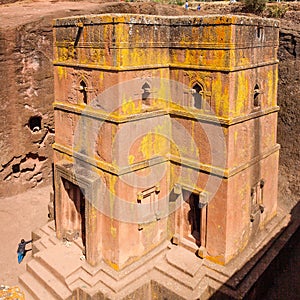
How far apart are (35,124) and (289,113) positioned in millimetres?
9799

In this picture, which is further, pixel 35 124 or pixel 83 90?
pixel 35 124

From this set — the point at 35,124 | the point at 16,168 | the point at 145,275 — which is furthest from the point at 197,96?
the point at 16,168

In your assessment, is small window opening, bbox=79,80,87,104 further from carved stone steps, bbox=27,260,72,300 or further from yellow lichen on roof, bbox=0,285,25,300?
yellow lichen on roof, bbox=0,285,25,300

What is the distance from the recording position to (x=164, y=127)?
996cm

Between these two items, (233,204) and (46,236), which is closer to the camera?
(233,204)

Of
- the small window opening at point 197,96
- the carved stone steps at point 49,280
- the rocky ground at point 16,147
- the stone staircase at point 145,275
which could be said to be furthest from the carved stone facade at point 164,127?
the rocky ground at point 16,147

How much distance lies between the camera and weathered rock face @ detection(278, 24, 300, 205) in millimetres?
13531

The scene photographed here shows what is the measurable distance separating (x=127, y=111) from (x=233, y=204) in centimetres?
334

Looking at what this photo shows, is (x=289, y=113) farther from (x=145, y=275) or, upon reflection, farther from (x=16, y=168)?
(x=16, y=168)

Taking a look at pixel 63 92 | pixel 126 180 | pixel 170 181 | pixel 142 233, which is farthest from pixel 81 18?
pixel 142 233

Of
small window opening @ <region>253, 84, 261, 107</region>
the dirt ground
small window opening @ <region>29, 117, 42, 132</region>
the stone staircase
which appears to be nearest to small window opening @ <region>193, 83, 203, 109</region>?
small window opening @ <region>253, 84, 261, 107</region>

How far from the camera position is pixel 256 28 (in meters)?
9.21

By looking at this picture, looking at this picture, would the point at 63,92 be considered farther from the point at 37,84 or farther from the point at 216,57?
the point at 37,84

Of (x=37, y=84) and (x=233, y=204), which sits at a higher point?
(x=37, y=84)
